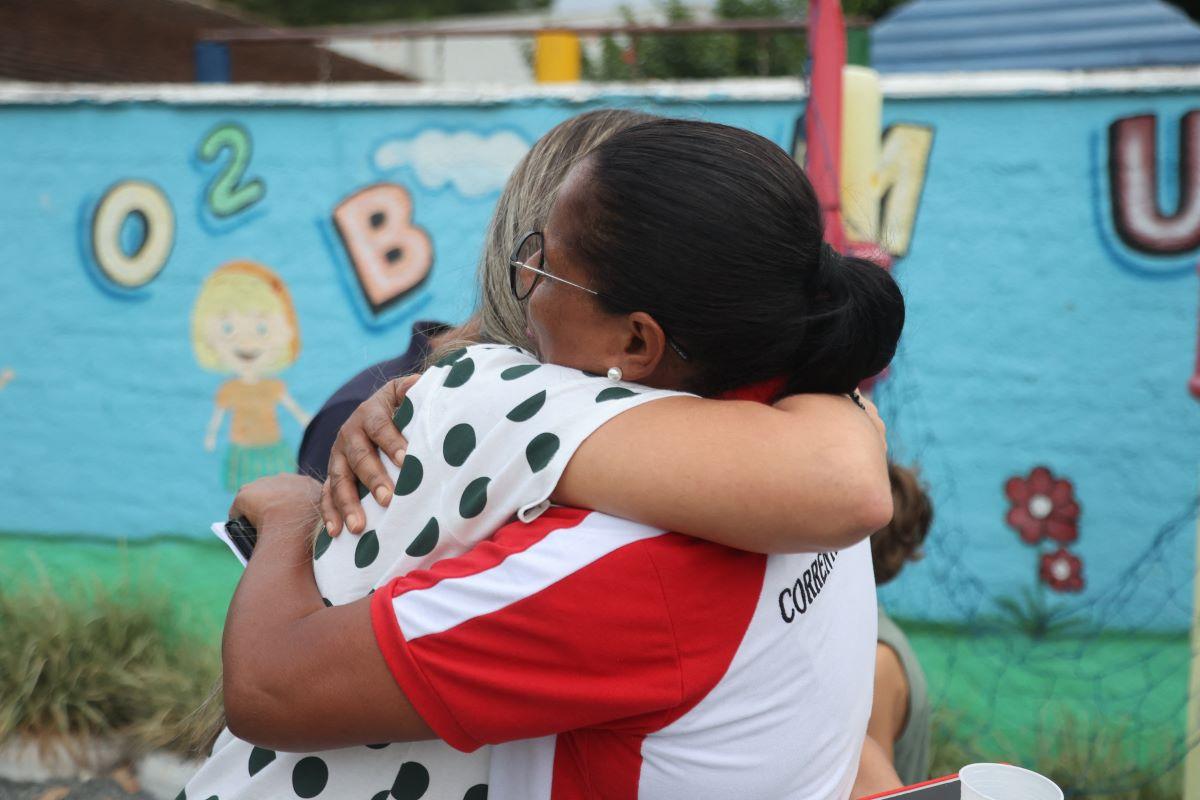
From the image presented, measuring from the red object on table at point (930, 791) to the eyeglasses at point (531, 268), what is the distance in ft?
1.81

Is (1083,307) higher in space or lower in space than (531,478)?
lower

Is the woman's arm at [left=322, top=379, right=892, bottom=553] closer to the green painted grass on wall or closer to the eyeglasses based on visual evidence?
the eyeglasses

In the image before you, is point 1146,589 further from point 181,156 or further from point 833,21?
point 181,156

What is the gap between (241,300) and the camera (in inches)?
197

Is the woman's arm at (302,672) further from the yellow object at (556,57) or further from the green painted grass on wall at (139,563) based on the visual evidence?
the yellow object at (556,57)

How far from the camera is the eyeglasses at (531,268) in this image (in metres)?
1.12

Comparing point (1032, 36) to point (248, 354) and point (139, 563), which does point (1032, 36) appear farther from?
point (139, 563)

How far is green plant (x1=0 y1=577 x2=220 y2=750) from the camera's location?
3.73 meters

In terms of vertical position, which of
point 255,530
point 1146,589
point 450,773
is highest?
point 255,530

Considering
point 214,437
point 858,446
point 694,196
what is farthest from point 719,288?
point 214,437

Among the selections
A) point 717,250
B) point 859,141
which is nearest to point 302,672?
point 717,250

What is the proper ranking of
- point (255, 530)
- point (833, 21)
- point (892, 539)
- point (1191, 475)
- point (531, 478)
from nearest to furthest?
point (531, 478), point (255, 530), point (892, 539), point (833, 21), point (1191, 475)

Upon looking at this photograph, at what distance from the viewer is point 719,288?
106 centimetres

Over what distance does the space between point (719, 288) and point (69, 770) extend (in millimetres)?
3680
